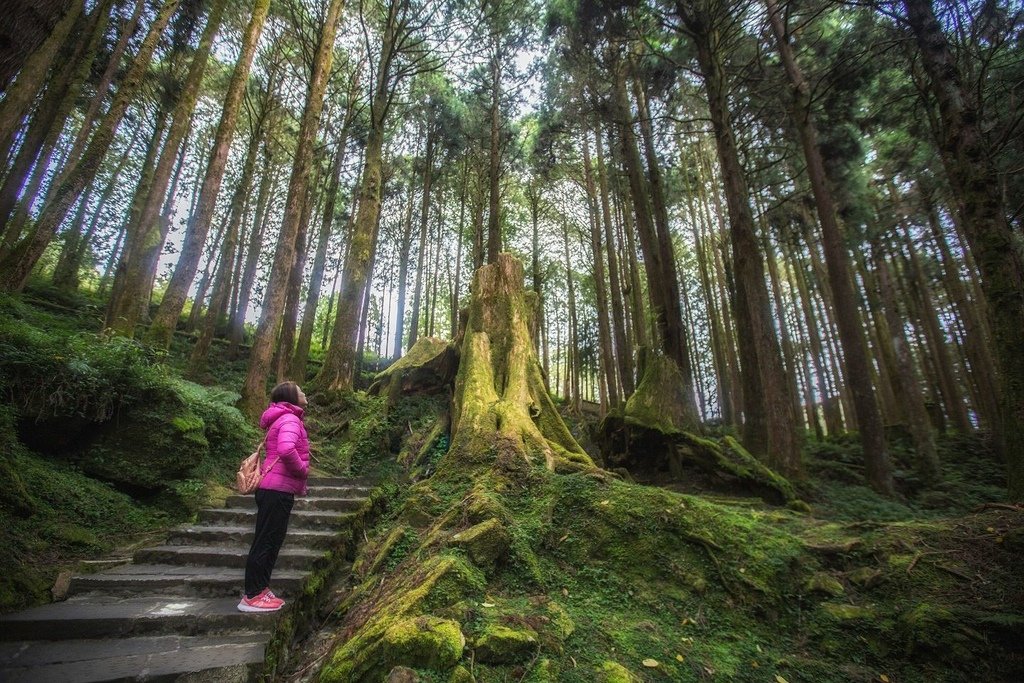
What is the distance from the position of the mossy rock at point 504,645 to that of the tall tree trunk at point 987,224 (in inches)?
199

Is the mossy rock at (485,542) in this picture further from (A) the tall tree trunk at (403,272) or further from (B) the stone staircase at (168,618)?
(A) the tall tree trunk at (403,272)

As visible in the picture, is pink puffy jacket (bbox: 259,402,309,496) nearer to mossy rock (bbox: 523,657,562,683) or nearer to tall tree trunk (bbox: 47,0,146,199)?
mossy rock (bbox: 523,657,562,683)

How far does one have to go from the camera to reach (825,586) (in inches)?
134

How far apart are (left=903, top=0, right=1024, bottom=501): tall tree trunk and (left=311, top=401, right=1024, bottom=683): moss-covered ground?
1126 millimetres

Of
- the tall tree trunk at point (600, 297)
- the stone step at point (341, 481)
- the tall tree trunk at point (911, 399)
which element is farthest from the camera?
the tall tree trunk at point (600, 297)

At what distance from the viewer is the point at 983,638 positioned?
8.99 feet

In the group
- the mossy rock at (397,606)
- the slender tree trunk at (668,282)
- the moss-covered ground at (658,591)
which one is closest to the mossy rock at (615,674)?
the moss-covered ground at (658,591)

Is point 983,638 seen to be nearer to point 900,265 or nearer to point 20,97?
point 20,97

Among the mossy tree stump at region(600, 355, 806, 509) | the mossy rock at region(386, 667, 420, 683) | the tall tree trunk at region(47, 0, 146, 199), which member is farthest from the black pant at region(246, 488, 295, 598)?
the tall tree trunk at region(47, 0, 146, 199)

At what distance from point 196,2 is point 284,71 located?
3.91 metres

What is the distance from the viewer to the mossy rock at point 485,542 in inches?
134

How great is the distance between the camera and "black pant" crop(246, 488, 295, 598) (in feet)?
11.3

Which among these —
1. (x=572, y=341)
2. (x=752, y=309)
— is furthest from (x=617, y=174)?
(x=572, y=341)

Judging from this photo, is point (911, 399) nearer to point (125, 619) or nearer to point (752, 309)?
point (752, 309)
